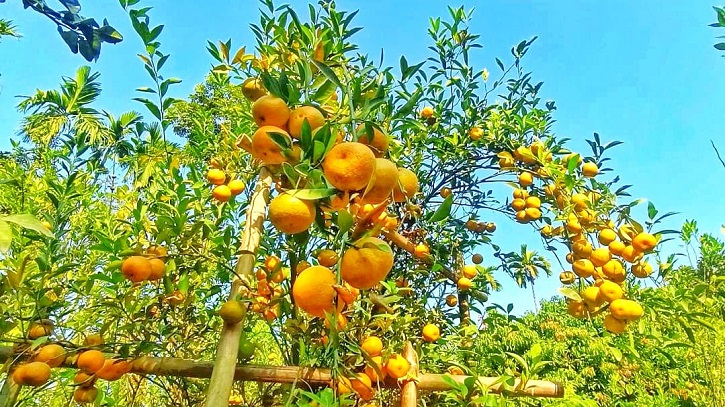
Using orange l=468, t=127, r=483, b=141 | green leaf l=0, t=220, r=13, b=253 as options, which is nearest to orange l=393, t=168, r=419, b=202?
green leaf l=0, t=220, r=13, b=253

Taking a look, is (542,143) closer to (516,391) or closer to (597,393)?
Answer: (516,391)

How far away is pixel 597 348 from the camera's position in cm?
554

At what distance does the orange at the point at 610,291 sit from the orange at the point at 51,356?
58.2 inches

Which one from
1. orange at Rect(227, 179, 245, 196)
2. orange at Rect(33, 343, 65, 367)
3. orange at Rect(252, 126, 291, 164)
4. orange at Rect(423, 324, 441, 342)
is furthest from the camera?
orange at Rect(423, 324, 441, 342)

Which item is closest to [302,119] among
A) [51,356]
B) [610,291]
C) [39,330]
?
[51,356]

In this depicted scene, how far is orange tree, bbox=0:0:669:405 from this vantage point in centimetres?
75

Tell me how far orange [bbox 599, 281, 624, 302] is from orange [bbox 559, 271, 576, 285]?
0.27 m

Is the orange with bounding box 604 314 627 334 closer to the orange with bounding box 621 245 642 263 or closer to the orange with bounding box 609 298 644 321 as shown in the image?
the orange with bounding box 609 298 644 321

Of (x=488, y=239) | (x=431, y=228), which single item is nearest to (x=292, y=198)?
(x=431, y=228)

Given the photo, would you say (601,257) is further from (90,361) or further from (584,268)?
(90,361)

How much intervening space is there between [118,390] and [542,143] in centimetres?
255

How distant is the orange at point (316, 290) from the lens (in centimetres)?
72

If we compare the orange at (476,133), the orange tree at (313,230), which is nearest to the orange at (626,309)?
the orange tree at (313,230)

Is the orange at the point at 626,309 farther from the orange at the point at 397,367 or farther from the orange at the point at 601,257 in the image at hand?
the orange at the point at 397,367
